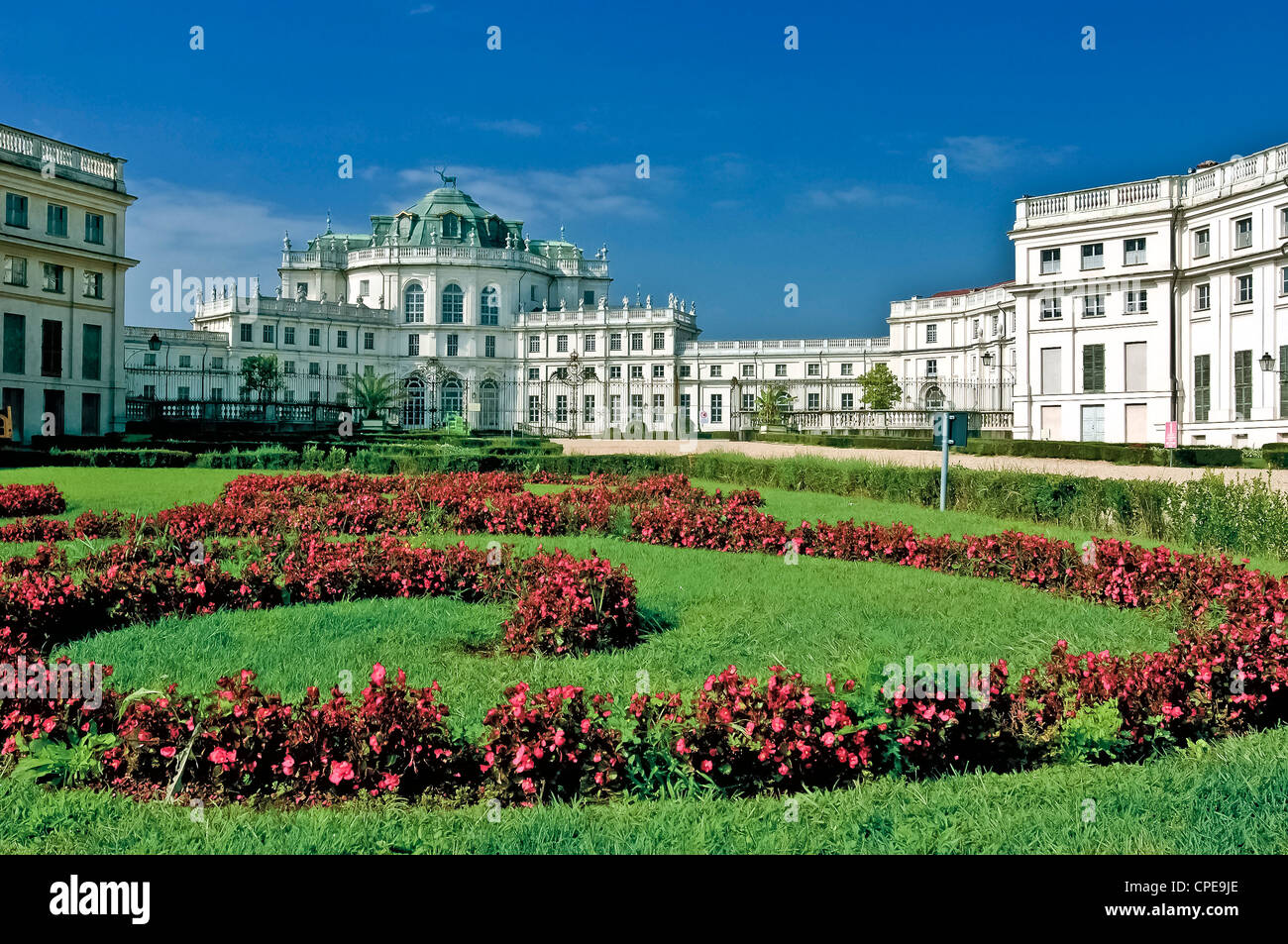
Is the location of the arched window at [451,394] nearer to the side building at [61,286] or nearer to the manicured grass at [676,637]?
the side building at [61,286]

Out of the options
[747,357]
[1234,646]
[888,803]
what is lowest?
[888,803]

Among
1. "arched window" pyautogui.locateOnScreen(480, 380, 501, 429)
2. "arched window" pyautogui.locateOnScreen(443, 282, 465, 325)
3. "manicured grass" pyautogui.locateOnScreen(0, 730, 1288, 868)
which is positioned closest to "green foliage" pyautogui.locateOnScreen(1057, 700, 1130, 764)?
"manicured grass" pyautogui.locateOnScreen(0, 730, 1288, 868)

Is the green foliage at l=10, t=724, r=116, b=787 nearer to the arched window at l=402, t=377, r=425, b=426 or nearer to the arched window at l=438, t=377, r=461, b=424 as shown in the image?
the arched window at l=402, t=377, r=425, b=426

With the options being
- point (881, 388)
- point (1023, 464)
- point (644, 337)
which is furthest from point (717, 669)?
point (644, 337)

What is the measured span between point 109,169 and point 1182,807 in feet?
145

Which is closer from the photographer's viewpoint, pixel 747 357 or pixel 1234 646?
pixel 1234 646

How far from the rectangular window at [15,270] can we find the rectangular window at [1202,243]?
143ft

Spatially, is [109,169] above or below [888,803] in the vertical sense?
above

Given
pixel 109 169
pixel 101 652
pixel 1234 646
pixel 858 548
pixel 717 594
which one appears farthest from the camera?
pixel 109 169

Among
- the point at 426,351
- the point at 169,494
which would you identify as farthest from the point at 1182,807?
the point at 426,351

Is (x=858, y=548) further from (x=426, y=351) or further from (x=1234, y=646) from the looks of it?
(x=426, y=351)

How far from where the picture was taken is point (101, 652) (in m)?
6.73

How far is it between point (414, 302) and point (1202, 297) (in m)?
55.3

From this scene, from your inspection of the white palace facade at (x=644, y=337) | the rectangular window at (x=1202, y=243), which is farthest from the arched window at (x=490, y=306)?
the rectangular window at (x=1202, y=243)
